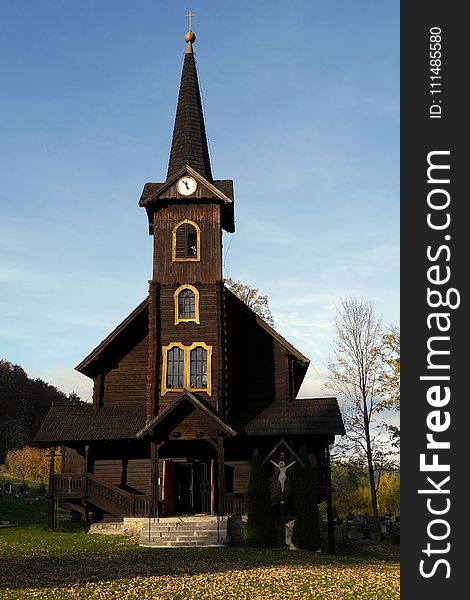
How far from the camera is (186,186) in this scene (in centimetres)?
2686

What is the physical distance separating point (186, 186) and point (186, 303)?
16.7 feet

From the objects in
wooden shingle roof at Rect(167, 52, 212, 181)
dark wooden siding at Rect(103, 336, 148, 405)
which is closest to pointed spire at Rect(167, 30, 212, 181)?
wooden shingle roof at Rect(167, 52, 212, 181)

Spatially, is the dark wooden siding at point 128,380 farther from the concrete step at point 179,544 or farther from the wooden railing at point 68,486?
the concrete step at point 179,544

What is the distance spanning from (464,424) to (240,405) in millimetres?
18316

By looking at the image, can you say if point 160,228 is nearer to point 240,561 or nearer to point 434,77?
point 240,561

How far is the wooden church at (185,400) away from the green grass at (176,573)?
3695mm

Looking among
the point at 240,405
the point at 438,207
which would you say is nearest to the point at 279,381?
the point at 240,405

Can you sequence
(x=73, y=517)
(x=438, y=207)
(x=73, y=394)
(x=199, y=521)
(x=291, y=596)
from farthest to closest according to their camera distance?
1. (x=73, y=394)
2. (x=73, y=517)
3. (x=199, y=521)
4. (x=291, y=596)
5. (x=438, y=207)

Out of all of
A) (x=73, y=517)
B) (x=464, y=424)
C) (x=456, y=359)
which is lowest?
(x=73, y=517)

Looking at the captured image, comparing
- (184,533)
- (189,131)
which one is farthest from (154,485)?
(189,131)

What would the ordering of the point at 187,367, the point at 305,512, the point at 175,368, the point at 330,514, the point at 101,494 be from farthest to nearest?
the point at 175,368, the point at 187,367, the point at 101,494, the point at 330,514, the point at 305,512

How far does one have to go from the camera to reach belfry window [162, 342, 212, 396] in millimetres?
25141

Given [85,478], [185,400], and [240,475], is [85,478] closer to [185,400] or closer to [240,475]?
[185,400]

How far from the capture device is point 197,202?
1061 inches
